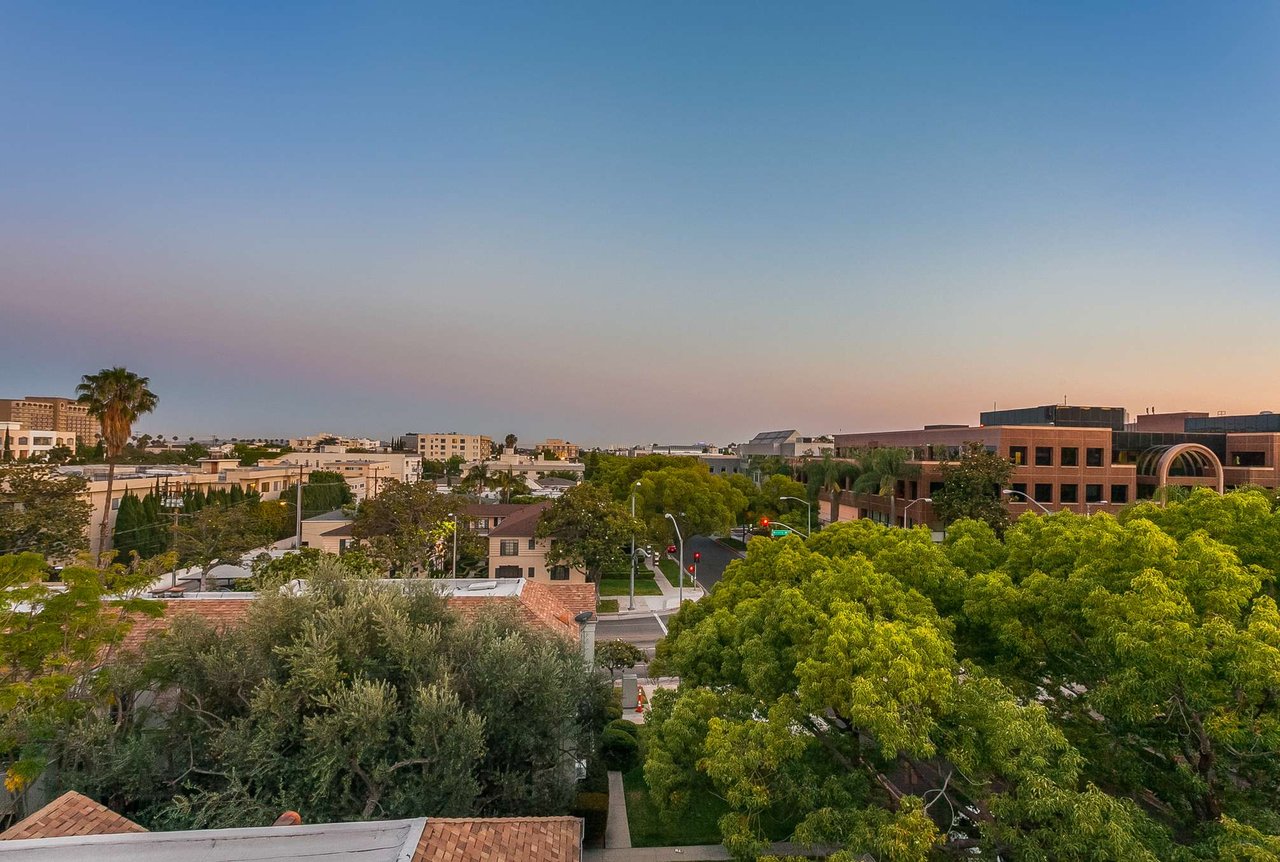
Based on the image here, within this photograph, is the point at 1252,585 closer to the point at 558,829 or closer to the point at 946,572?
the point at 946,572

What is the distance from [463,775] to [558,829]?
2297mm

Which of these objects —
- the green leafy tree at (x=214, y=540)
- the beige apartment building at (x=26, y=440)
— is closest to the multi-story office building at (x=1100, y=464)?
the green leafy tree at (x=214, y=540)

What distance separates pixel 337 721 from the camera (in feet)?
36.7

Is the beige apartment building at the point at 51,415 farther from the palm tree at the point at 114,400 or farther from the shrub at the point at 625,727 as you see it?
the shrub at the point at 625,727

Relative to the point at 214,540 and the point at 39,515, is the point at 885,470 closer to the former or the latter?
the point at 214,540

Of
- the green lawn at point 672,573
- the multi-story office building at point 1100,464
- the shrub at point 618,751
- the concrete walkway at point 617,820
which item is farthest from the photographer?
the multi-story office building at point 1100,464

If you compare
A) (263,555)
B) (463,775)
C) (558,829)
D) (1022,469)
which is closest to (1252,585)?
(558,829)

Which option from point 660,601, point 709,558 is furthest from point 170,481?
point 709,558

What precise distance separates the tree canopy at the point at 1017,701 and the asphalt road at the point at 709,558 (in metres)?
30.5

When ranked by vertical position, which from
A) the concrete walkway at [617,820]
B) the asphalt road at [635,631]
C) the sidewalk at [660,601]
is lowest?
the sidewalk at [660,601]

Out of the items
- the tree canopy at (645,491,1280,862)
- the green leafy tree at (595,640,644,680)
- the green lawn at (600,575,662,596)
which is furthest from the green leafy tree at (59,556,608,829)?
the green lawn at (600,575,662,596)

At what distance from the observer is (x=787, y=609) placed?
43.0 feet

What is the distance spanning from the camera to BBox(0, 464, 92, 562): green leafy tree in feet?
114

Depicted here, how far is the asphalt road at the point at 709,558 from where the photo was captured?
48.0 m
